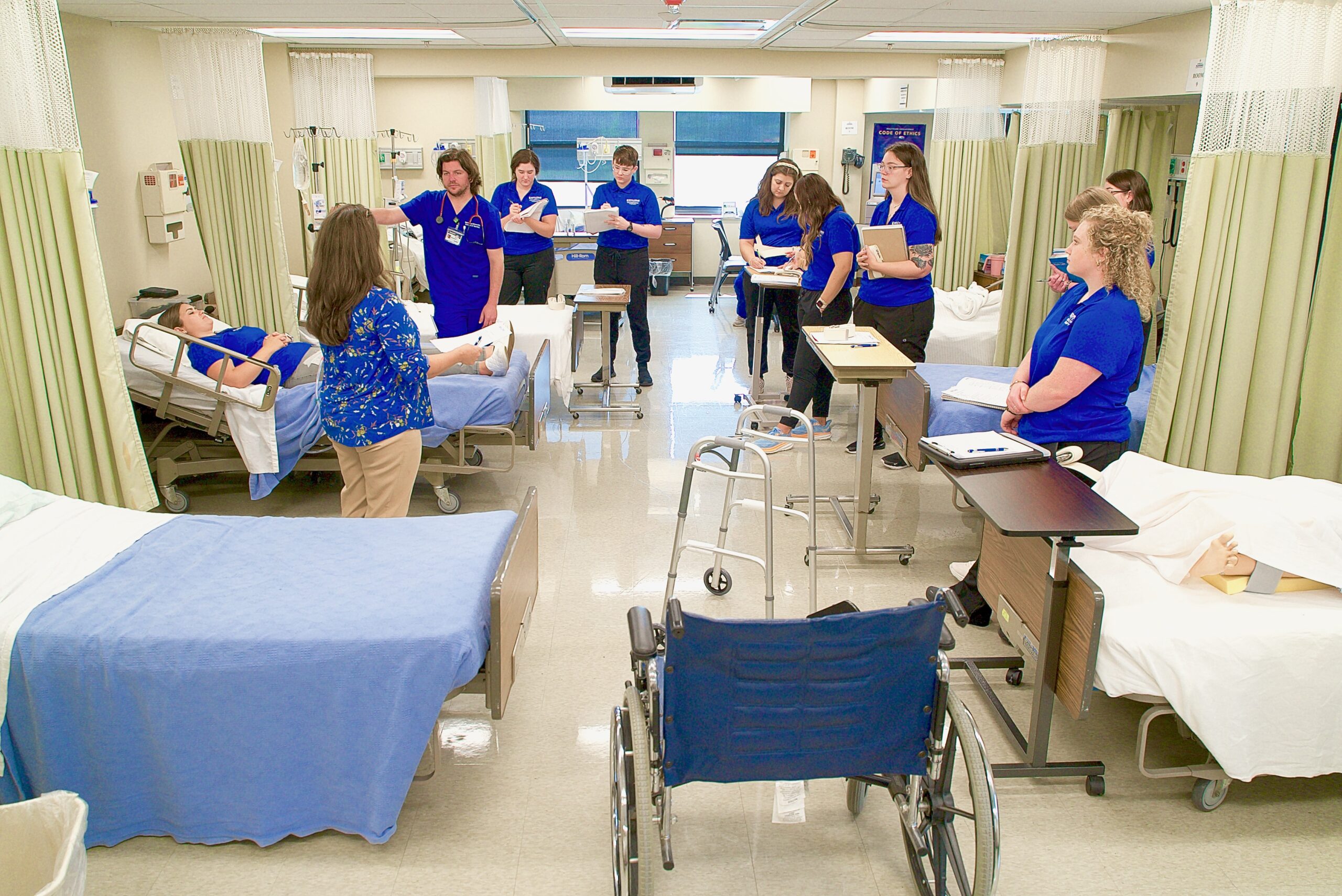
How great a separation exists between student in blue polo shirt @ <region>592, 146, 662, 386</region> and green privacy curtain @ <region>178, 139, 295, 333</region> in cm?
204

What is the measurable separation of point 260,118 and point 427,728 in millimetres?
4744

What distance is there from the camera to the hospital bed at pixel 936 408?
13.2ft

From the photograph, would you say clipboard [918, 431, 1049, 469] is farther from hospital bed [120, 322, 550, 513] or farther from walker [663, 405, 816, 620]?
hospital bed [120, 322, 550, 513]

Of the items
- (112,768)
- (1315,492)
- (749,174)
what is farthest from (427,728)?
(749,174)

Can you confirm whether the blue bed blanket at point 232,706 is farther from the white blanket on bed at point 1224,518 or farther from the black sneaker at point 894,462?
the black sneaker at point 894,462

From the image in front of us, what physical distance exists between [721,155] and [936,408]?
7.63 metres

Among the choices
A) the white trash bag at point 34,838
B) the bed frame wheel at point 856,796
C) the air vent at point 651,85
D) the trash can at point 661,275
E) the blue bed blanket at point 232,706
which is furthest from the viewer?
the trash can at point 661,275

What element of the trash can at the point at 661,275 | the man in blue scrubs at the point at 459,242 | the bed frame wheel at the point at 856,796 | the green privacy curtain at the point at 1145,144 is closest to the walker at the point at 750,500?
the bed frame wheel at the point at 856,796

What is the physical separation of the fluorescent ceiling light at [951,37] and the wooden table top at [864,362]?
2809mm

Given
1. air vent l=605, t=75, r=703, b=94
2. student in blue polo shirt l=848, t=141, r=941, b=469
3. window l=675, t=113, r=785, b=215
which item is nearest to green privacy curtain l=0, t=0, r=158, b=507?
student in blue polo shirt l=848, t=141, r=941, b=469

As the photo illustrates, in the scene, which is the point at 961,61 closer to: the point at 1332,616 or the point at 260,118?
the point at 260,118

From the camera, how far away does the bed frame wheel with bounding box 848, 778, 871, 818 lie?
259cm

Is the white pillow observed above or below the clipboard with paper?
below

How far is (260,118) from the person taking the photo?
587cm
